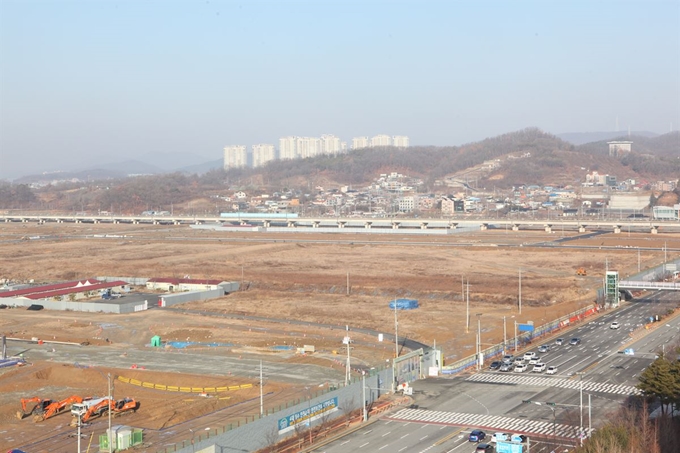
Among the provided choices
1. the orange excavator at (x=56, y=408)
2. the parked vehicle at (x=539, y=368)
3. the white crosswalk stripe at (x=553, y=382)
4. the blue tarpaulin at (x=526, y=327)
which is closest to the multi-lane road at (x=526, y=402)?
the white crosswalk stripe at (x=553, y=382)

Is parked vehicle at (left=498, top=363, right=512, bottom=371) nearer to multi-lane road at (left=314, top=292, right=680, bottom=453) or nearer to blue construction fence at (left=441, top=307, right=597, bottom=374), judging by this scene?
multi-lane road at (left=314, top=292, right=680, bottom=453)

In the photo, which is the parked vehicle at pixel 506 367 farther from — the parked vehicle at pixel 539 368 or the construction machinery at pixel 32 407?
the construction machinery at pixel 32 407

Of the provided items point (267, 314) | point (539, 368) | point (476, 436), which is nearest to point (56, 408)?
point (476, 436)

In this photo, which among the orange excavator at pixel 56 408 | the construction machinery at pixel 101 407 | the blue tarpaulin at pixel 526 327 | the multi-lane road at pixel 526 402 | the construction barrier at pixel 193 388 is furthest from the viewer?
the blue tarpaulin at pixel 526 327

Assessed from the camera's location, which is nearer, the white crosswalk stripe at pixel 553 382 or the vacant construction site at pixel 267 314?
the white crosswalk stripe at pixel 553 382

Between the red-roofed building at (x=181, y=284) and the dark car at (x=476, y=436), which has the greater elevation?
the red-roofed building at (x=181, y=284)

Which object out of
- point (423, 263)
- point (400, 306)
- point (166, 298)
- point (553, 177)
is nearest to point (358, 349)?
point (400, 306)

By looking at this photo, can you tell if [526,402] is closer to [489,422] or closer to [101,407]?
[489,422]
